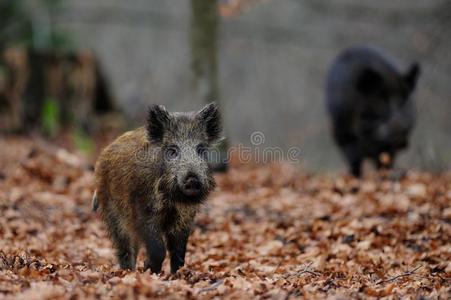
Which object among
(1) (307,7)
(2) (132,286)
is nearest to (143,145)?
(2) (132,286)

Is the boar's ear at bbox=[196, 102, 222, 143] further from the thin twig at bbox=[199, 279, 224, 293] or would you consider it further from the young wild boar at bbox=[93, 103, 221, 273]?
the thin twig at bbox=[199, 279, 224, 293]

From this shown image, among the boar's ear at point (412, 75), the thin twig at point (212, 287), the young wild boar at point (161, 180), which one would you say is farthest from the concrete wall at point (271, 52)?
the thin twig at point (212, 287)

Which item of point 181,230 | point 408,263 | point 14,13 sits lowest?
point 408,263

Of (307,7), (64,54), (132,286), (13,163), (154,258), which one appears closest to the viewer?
(132,286)

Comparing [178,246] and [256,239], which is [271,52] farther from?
[178,246]

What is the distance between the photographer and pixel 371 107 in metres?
11.8

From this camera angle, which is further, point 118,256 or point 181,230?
point 118,256

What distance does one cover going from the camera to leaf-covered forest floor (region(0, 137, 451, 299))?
4.75m

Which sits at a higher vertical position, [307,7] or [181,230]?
[307,7]

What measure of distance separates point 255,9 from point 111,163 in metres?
17.6

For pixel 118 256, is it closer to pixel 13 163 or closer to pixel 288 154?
pixel 13 163

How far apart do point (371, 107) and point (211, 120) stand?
642 centimetres

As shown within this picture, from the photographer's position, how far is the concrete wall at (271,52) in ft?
69.6

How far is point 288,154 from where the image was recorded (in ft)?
62.6
